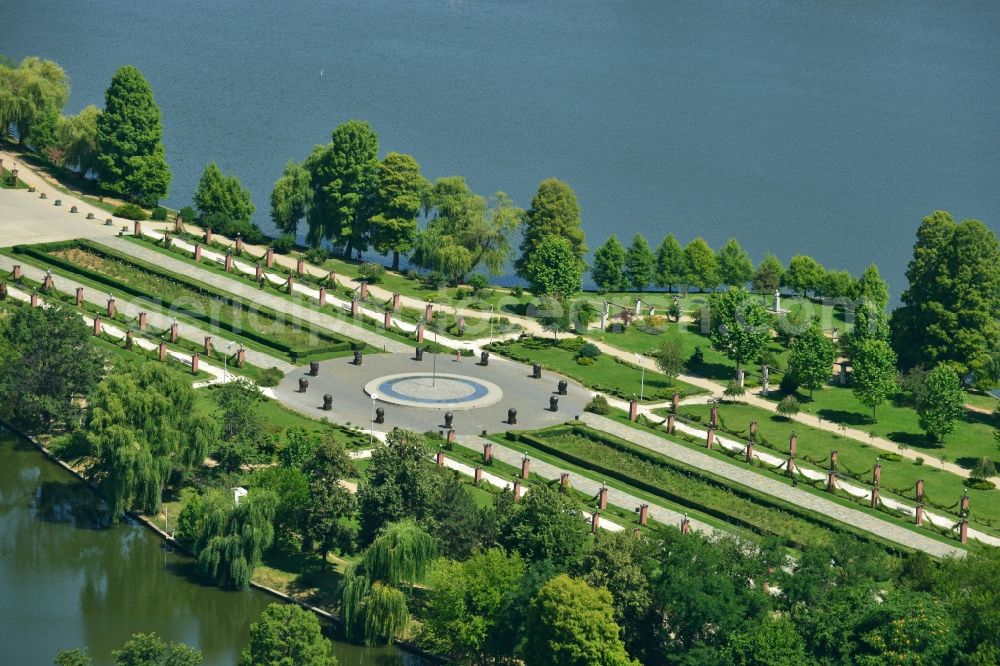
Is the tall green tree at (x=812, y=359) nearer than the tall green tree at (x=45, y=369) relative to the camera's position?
No

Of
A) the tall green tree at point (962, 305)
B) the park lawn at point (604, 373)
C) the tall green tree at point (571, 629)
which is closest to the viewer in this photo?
the tall green tree at point (571, 629)

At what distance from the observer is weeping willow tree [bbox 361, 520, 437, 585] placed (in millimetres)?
75312

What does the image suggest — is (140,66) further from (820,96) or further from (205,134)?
(820,96)

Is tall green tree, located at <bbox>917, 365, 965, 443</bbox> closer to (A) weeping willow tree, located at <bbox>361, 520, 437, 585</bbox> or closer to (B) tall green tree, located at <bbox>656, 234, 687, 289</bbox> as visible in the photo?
(B) tall green tree, located at <bbox>656, 234, 687, 289</bbox>

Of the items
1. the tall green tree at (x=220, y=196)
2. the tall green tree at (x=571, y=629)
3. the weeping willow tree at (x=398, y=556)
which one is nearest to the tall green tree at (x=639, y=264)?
the tall green tree at (x=220, y=196)

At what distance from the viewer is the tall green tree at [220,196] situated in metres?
127

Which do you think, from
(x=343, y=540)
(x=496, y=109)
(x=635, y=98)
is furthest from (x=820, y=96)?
(x=343, y=540)

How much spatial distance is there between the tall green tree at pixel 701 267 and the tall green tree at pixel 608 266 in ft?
15.9

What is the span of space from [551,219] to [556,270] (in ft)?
23.3

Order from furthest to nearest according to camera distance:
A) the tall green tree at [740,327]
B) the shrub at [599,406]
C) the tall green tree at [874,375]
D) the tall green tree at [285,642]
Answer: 1. the tall green tree at [740,327]
2. the tall green tree at [874,375]
3. the shrub at [599,406]
4. the tall green tree at [285,642]

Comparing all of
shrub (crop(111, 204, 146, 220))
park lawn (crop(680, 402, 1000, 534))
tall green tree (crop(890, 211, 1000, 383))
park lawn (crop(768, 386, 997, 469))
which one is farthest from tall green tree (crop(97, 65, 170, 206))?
tall green tree (crop(890, 211, 1000, 383))

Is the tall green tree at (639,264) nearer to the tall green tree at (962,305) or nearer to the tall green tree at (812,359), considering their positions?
the tall green tree at (812,359)

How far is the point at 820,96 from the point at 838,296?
6784 cm

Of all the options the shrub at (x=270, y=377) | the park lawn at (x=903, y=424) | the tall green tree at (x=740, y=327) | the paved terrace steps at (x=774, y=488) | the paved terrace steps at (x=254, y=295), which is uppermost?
the tall green tree at (x=740, y=327)
